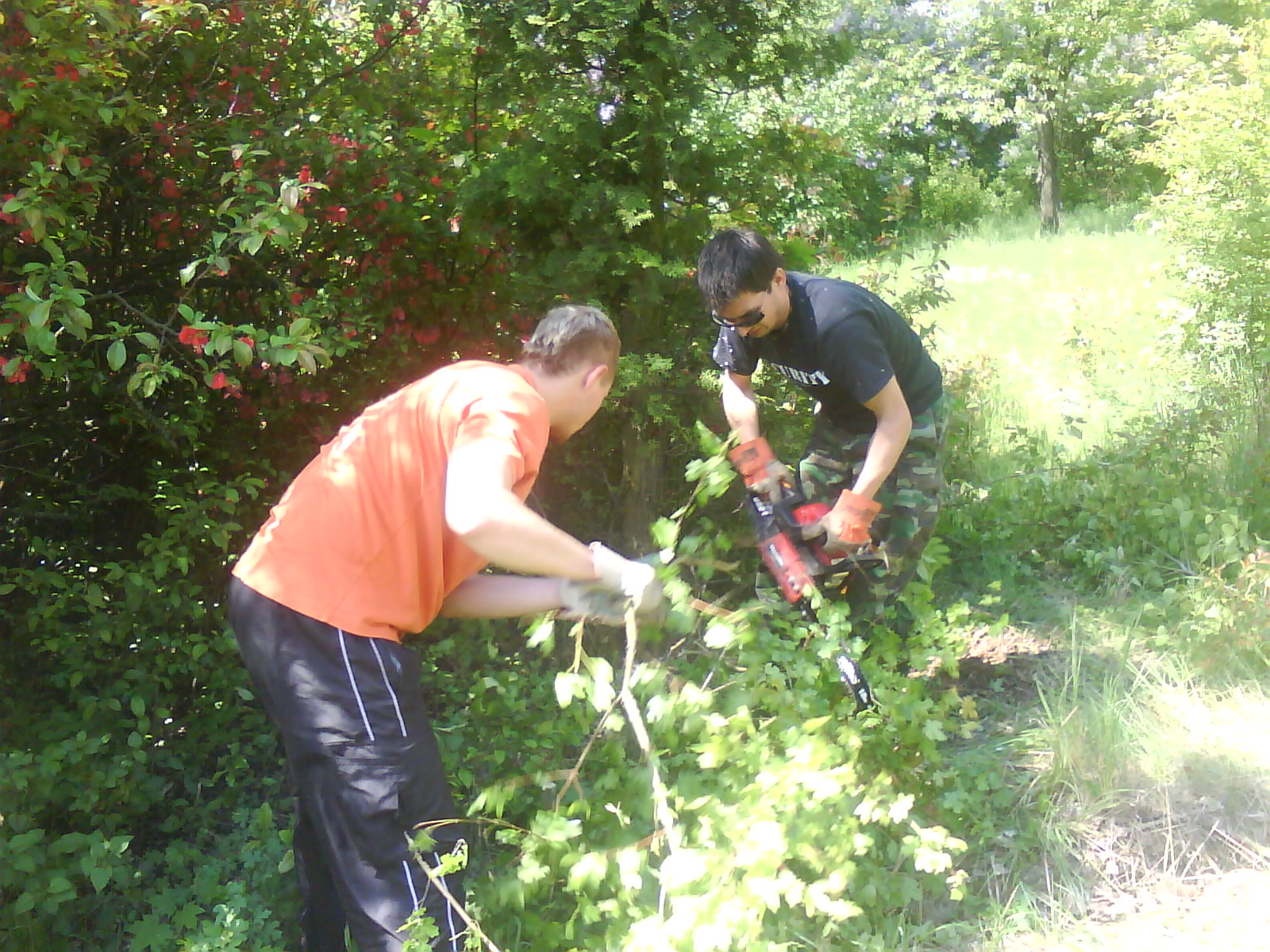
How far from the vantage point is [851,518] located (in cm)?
307

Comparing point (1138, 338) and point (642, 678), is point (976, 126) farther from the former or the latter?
point (642, 678)

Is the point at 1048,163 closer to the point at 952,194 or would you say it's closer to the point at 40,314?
the point at 952,194

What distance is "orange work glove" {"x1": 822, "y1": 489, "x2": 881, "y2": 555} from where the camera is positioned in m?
3.07

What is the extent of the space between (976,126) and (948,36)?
3810mm

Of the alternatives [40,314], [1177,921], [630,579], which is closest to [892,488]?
[1177,921]

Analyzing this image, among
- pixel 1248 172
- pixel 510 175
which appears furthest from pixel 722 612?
pixel 1248 172

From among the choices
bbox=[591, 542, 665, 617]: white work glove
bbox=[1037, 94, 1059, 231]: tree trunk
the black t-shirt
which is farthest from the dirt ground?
bbox=[1037, 94, 1059, 231]: tree trunk

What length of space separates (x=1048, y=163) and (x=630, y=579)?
1810cm

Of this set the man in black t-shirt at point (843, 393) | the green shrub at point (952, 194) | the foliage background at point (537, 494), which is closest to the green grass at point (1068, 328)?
the foliage background at point (537, 494)

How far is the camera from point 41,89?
2.65 metres

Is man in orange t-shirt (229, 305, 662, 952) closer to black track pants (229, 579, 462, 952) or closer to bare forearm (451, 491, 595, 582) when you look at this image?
black track pants (229, 579, 462, 952)

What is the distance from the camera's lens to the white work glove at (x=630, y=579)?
204cm

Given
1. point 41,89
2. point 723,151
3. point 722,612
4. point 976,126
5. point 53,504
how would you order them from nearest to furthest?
point 722,612 → point 41,89 → point 53,504 → point 723,151 → point 976,126

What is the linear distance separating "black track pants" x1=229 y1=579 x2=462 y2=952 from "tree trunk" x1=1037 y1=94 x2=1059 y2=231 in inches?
664
